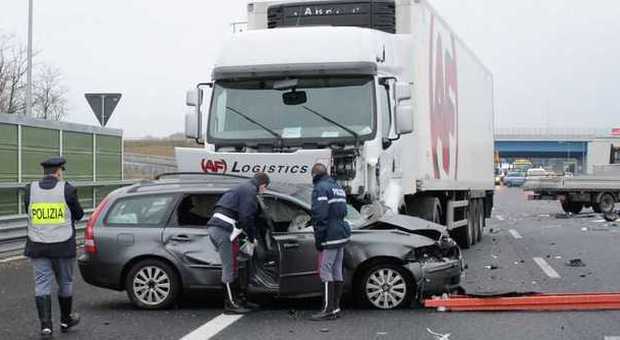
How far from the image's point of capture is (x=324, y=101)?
11.0 meters

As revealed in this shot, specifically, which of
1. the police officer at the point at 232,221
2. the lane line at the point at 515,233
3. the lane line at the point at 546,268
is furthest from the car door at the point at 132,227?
the lane line at the point at 515,233

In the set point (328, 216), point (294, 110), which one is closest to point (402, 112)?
point (294, 110)

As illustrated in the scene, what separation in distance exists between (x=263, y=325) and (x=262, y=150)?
275 cm

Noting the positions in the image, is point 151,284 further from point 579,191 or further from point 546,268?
point 579,191

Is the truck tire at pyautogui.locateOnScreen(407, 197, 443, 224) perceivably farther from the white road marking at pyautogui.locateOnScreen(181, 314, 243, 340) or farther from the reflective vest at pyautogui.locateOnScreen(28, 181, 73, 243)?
the reflective vest at pyautogui.locateOnScreen(28, 181, 73, 243)

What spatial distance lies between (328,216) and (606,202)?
76.2 feet

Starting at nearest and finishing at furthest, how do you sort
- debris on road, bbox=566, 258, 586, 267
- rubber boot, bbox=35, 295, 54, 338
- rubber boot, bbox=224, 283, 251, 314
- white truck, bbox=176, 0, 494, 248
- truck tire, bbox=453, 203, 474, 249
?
rubber boot, bbox=35, 295, 54, 338, rubber boot, bbox=224, 283, 251, 314, white truck, bbox=176, 0, 494, 248, debris on road, bbox=566, 258, 586, 267, truck tire, bbox=453, 203, 474, 249

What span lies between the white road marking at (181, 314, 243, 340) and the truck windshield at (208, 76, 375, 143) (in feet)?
8.43

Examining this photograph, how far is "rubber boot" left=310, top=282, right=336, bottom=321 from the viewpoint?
9.02 meters

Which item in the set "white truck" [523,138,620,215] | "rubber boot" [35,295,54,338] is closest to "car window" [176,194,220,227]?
"rubber boot" [35,295,54,338]

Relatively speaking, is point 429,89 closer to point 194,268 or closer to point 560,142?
point 194,268

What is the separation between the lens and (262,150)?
35.8 ft

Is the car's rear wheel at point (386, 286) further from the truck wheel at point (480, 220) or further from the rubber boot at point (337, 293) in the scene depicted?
the truck wheel at point (480, 220)

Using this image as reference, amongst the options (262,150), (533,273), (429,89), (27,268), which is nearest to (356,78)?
(262,150)
